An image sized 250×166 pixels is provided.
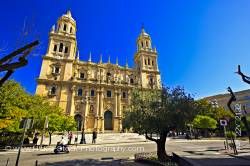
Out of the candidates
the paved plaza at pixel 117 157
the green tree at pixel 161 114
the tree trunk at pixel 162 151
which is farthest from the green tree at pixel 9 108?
the tree trunk at pixel 162 151

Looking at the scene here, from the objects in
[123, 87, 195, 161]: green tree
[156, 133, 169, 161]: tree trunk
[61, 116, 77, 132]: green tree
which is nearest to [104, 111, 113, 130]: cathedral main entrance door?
[61, 116, 77, 132]: green tree

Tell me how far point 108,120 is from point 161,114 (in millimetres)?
34100

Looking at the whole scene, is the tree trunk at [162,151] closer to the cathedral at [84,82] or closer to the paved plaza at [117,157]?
the paved plaza at [117,157]

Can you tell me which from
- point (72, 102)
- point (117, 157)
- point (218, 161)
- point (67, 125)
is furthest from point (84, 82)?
point (218, 161)

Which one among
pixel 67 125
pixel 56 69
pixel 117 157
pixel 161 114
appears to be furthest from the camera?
pixel 56 69

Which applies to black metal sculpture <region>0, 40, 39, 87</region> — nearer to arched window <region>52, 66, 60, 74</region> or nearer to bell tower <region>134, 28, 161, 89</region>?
arched window <region>52, 66, 60, 74</region>

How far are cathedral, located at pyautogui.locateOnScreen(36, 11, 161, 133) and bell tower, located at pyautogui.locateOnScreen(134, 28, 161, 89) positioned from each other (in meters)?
0.28

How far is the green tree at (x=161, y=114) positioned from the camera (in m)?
11.7

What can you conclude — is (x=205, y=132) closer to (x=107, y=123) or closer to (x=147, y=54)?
(x=107, y=123)

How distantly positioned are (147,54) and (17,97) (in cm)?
4033

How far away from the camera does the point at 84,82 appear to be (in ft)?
147

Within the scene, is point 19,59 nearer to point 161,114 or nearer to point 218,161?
point 161,114

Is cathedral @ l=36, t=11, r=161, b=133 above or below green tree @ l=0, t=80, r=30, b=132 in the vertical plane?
above

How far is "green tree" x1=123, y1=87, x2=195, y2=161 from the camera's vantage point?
11.7 m
